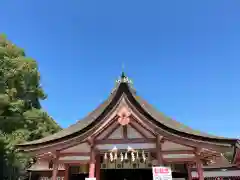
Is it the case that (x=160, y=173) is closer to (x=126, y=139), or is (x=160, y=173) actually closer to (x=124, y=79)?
(x=126, y=139)

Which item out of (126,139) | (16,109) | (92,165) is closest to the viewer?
(92,165)

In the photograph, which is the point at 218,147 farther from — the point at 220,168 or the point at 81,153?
the point at 220,168

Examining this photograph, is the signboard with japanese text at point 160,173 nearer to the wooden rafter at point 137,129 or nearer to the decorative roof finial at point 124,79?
the wooden rafter at point 137,129

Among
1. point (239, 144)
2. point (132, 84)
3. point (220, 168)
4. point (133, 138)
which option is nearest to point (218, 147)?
point (239, 144)

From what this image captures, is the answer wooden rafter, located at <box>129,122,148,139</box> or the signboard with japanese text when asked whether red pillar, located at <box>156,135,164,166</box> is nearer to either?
the signboard with japanese text

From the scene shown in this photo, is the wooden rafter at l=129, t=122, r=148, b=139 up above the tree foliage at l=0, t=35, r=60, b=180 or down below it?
below

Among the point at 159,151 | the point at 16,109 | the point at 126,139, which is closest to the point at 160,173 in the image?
the point at 159,151

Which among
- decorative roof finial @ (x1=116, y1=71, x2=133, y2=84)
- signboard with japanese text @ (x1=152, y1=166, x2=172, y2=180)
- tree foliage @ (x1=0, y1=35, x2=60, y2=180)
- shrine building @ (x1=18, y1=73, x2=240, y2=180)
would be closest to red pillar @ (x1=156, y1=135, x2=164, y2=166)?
shrine building @ (x1=18, y1=73, x2=240, y2=180)

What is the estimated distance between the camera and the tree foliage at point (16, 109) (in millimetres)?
22172

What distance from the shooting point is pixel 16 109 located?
2334 cm

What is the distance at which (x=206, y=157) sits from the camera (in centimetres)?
1083

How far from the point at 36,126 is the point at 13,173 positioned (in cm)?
618

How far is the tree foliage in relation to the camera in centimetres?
2217

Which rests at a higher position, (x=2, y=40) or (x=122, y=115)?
(x=2, y=40)
